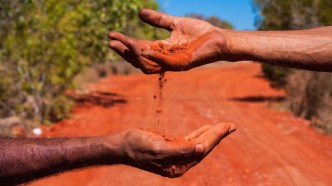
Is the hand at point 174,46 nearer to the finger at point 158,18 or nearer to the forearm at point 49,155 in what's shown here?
the finger at point 158,18

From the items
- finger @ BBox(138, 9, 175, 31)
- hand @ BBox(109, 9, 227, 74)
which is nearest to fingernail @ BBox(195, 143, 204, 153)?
hand @ BBox(109, 9, 227, 74)

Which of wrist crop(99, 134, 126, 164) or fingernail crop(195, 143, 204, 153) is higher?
fingernail crop(195, 143, 204, 153)

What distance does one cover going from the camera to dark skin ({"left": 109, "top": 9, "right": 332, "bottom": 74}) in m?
3.25

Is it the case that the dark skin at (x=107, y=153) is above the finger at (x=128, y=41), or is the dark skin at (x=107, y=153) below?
below

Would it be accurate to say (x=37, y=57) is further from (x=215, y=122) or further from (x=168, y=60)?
(x=168, y=60)

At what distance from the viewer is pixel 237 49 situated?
3.34 m

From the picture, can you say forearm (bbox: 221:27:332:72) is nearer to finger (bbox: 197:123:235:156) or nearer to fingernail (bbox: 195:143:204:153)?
finger (bbox: 197:123:235:156)

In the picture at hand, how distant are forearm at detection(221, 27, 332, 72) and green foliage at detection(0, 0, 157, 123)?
6.12 m

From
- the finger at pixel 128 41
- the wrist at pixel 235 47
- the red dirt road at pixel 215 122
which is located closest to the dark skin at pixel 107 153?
the wrist at pixel 235 47

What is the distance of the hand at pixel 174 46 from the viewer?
3219mm

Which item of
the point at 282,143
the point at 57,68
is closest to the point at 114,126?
the point at 57,68

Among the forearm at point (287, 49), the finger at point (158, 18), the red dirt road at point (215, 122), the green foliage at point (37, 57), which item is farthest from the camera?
the green foliage at point (37, 57)

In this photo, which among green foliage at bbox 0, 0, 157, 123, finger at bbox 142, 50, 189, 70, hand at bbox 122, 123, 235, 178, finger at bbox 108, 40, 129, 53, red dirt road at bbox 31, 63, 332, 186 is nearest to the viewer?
hand at bbox 122, 123, 235, 178

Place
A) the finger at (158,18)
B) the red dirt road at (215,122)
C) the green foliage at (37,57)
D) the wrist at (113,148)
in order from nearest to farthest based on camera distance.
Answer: the wrist at (113,148) → the finger at (158,18) → the red dirt road at (215,122) → the green foliage at (37,57)
